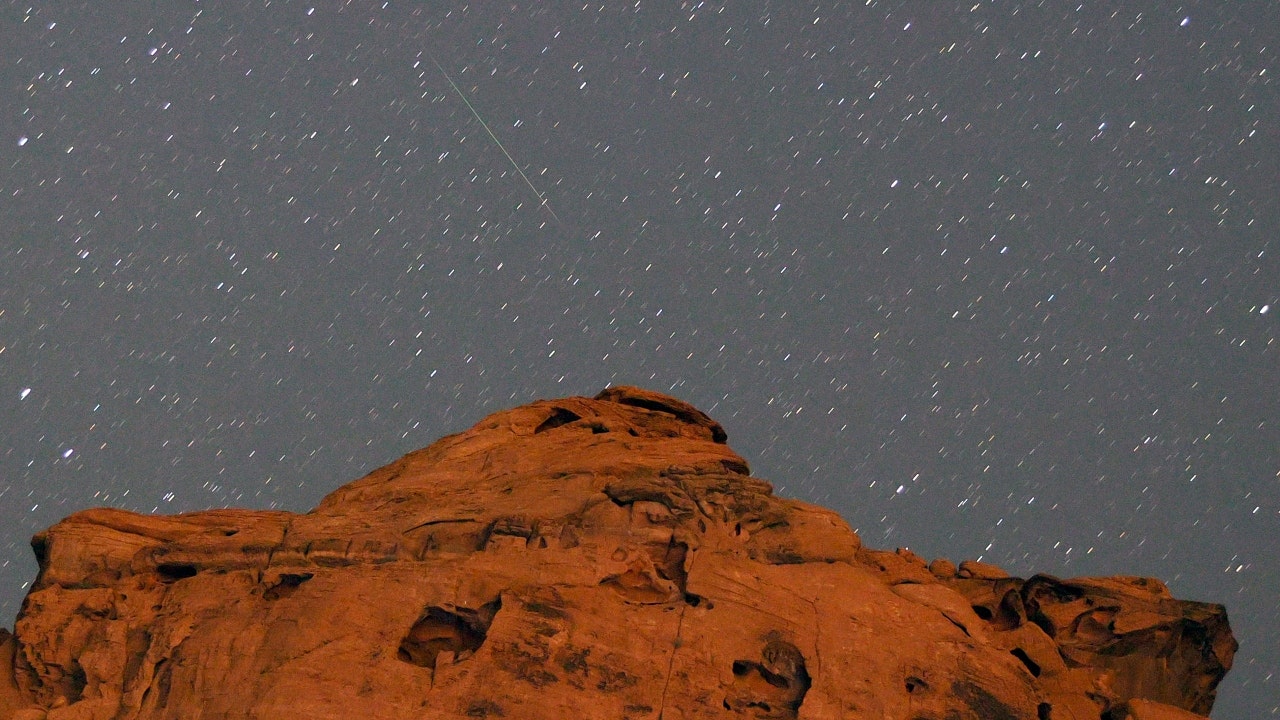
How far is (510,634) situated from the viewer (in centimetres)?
2997

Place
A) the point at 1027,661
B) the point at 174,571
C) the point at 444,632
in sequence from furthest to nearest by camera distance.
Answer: the point at 174,571
the point at 1027,661
the point at 444,632

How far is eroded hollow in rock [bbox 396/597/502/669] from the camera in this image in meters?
30.9

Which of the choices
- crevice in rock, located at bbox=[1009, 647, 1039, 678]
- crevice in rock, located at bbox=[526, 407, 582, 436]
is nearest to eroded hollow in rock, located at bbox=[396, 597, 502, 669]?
crevice in rock, located at bbox=[526, 407, 582, 436]

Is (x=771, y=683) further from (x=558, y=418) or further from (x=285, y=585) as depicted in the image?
(x=558, y=418)

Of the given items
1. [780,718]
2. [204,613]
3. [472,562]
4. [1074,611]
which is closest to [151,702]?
[204,613]

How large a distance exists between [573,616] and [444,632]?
3416mm

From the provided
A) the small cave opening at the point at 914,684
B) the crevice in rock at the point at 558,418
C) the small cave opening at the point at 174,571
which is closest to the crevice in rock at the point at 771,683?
the small cave opening at the point at 914,684

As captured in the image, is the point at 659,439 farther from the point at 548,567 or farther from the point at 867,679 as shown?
the point at 867,679

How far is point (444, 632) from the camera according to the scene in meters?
31.3

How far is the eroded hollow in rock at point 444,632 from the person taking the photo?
3086cm

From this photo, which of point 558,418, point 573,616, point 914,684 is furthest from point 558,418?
point 914,684

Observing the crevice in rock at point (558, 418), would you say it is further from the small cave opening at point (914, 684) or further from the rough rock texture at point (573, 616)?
the small cave opening at point (914, 684)

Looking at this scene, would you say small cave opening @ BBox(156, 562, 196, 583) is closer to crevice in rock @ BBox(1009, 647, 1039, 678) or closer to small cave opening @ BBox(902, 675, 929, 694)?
small cave opening @ BBox(902, 675, 929, 694)

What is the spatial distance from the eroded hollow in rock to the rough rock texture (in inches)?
2.4
